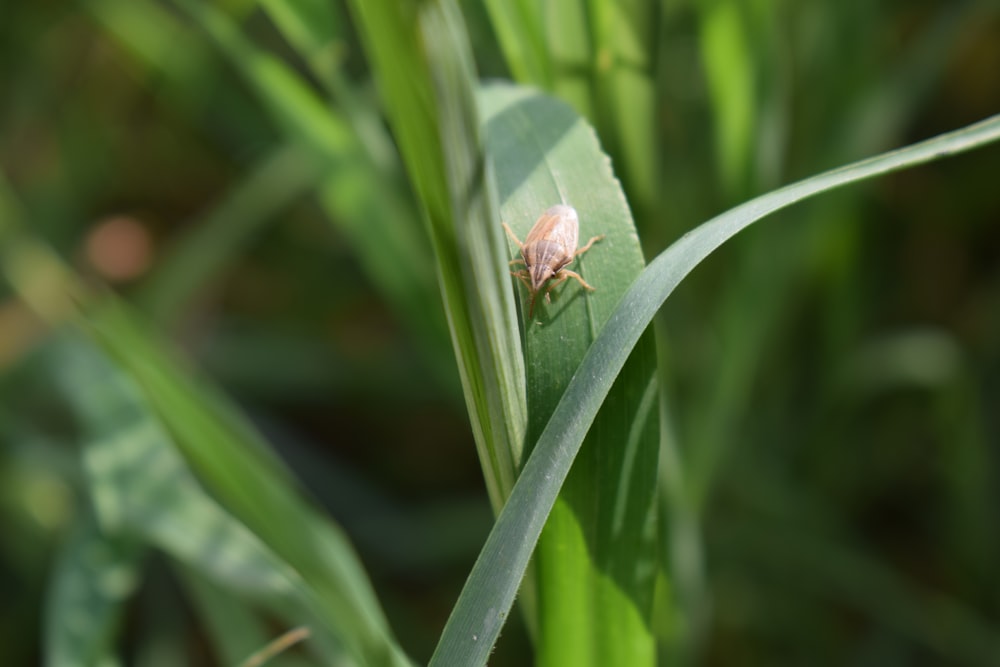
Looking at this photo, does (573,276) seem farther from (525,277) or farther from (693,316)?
(693,316)

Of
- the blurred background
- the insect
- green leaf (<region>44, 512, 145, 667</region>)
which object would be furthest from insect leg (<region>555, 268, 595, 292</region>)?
green leaf (<region>44, 512, 145, 667</region>)

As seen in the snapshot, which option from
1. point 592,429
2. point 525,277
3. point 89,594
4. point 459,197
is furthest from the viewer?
point 89,594

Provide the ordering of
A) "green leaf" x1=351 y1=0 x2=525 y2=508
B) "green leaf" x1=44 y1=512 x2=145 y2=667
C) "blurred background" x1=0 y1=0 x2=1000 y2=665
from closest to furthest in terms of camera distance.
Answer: "green leaf" x1=351 y1=0 x2=525 y2=508 → "green leaf" x1=44 y1=512 x2=145 y2=667 → "blurred background" x1=0 y1=0 x2=1000 y2=665

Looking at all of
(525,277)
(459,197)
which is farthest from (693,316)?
(459,197)

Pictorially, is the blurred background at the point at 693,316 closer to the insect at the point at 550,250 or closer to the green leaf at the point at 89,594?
the insect at the point at 550,250

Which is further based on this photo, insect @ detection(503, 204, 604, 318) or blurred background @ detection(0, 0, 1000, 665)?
blurred background @ detection(0, 0, 1000, 665)

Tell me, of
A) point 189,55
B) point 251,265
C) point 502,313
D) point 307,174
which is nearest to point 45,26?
point 189,55

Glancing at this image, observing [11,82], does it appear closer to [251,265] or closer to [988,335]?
[251,265]

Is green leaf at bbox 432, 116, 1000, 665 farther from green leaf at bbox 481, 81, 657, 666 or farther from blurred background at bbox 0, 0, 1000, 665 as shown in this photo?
blurred background at bbox 0, 0, 1000, 665
